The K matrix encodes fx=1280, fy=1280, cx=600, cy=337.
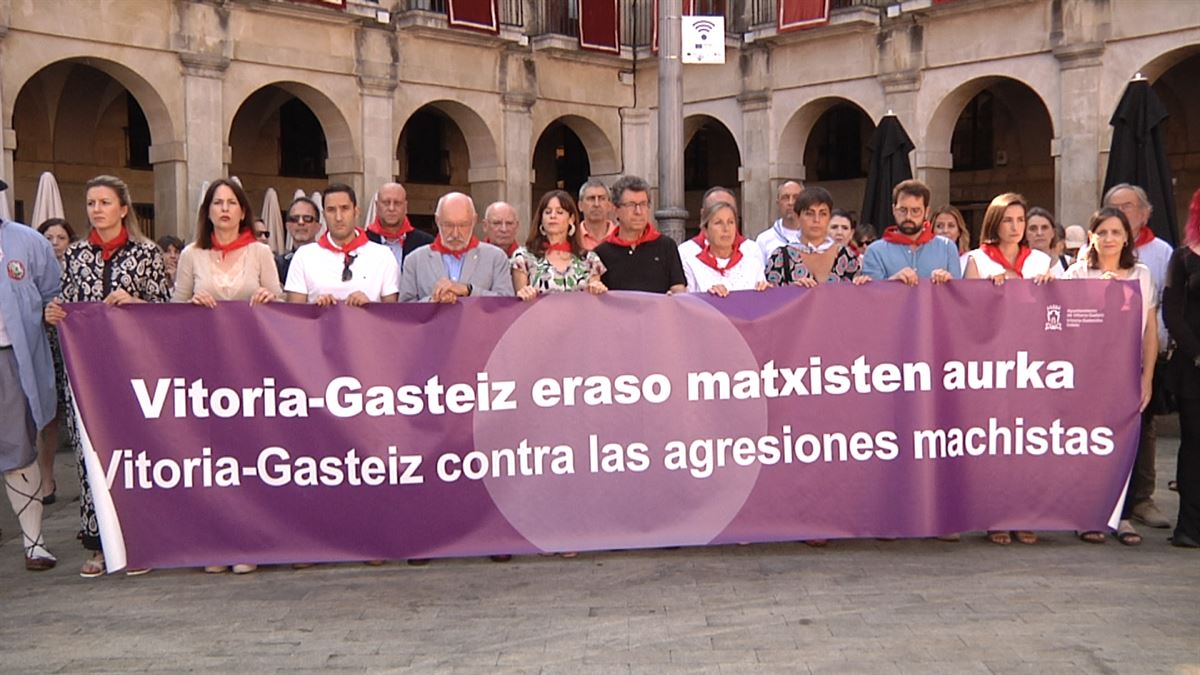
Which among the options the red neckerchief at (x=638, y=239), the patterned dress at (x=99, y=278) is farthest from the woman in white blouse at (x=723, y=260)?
the patterned dress at (x=99, y=278)

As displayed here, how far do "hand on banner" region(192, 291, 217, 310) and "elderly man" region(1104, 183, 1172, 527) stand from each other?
478cm

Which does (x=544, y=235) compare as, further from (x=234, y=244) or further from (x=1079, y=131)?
(x=1079, y=131)

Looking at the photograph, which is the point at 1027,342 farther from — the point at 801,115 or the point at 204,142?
the point at 801,115

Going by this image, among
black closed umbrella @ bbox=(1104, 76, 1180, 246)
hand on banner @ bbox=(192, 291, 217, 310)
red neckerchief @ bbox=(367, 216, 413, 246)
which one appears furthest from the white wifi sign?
hand on banner @ bbox=(192, 291, 217, 310)

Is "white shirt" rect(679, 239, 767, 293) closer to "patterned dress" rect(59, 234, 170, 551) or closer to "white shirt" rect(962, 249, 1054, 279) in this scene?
"white shirt" rect(962, 249, 1054, 279)

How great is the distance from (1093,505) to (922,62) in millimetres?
16233

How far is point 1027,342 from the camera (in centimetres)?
676

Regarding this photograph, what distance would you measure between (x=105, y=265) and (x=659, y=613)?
3418 mm

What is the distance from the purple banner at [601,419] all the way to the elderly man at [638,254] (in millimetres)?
458

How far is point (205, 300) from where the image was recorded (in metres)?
6.35

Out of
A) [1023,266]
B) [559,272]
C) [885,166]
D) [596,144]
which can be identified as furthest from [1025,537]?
[596,144]

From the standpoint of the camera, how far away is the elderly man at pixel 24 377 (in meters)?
6.63

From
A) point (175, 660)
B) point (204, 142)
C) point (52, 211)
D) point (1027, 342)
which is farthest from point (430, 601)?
point (204, 142)

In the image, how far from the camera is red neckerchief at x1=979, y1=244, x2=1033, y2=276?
7.20 meters
